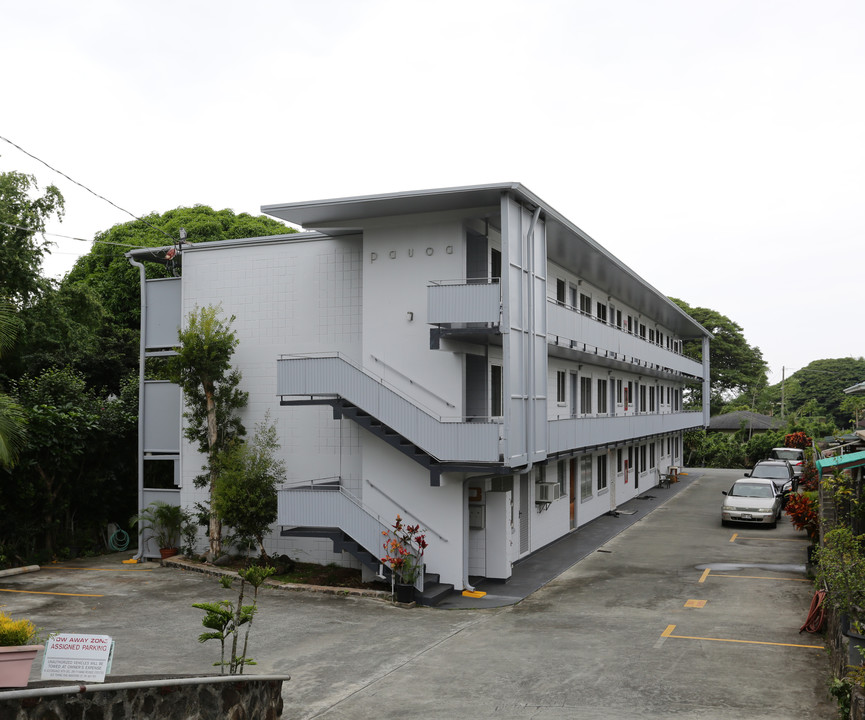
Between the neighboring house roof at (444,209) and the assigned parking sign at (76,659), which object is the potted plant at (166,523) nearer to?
the neighboring house roof at (444,209)

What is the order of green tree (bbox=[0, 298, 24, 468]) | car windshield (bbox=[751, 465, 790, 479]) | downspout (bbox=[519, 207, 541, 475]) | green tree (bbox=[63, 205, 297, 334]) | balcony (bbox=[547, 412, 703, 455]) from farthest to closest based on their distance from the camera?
green tree (bbox=[63, 205, 297, 334]) < car windshield (bbox=[751, 465, 790, 479]) < balcony (bbox=[547, 412, 703, 455]) < downspout (bbox=[519, 207, 541, 475]) < green tree (bbox=[0, 298, 24, 468])

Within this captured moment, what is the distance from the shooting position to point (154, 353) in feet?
76.9

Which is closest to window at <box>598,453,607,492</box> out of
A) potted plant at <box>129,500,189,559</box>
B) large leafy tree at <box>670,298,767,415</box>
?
potted plant at <box>129,500,189,559</box>

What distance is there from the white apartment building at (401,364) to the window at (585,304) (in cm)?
367

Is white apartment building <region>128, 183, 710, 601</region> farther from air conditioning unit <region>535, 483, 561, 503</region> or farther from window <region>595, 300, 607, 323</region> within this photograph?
window <region>595, 300, 607, 323</region>

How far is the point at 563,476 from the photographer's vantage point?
26344 mm

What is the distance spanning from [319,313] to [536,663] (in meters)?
10.8

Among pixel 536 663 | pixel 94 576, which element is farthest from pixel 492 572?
pixel 94 576

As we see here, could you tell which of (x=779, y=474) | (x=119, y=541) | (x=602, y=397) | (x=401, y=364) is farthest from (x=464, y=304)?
(x=779, y=474)

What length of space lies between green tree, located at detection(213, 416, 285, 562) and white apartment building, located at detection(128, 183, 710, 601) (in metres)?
0.68

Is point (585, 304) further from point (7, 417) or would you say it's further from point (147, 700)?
point (147, 700)

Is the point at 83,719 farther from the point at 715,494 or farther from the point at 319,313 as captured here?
the point at 715,494

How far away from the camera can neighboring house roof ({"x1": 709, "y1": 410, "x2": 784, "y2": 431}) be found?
59.8 m

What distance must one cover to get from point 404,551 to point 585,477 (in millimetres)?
12629
